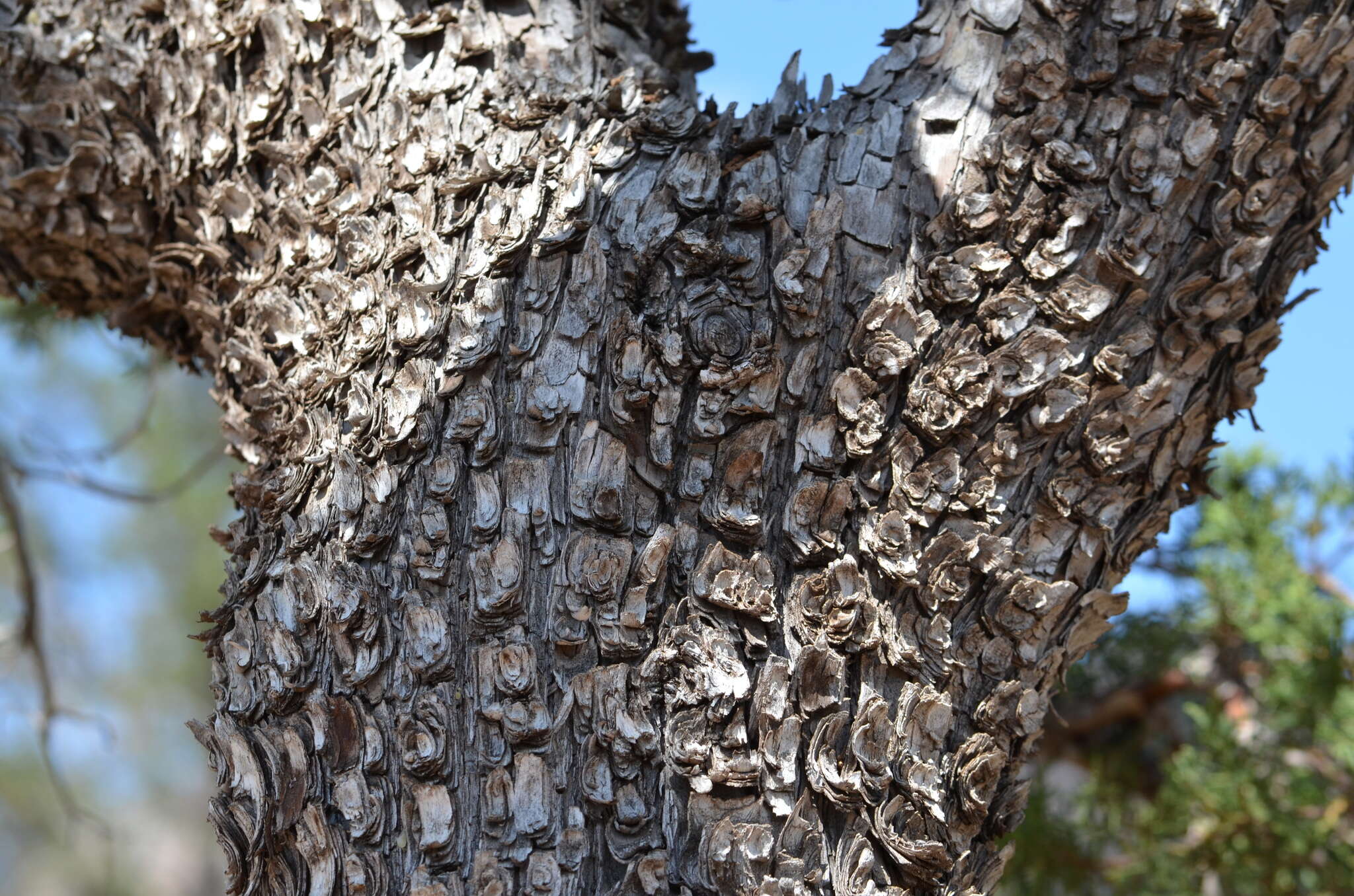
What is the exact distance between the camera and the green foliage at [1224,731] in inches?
73.1

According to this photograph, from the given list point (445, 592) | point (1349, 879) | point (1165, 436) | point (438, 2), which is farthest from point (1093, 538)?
point (1349, 879)

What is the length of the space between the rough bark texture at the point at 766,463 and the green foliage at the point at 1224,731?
49.4 inches

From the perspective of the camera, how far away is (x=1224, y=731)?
6.30 ft

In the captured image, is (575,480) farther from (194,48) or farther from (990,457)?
(194,48)

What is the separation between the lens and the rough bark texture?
79 centimetres

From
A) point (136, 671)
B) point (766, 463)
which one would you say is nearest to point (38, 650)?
point (766, 463)

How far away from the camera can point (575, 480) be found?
850 mm

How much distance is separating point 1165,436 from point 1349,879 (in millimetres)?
1395

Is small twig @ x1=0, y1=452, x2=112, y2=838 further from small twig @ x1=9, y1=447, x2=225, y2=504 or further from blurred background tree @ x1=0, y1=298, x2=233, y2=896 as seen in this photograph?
blurred background tree @ x1=0, y1=298, x2=233, y2=896

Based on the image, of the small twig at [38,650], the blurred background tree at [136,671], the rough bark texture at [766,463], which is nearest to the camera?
the rough bark texture at [766,463]

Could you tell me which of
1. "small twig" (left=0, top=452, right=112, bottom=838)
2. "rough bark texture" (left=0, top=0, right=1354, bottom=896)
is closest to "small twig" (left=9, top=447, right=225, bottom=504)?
"small twig" (left=0, top=452, right=112, bottom=838)

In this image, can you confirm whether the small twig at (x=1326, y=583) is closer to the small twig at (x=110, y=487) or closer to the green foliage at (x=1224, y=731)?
the green foliage at (x=1224, y=731)

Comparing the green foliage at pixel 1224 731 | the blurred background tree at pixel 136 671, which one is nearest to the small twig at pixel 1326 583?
the green foliage at pixel 1224 731

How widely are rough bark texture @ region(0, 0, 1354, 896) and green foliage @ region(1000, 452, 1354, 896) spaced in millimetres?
1254
